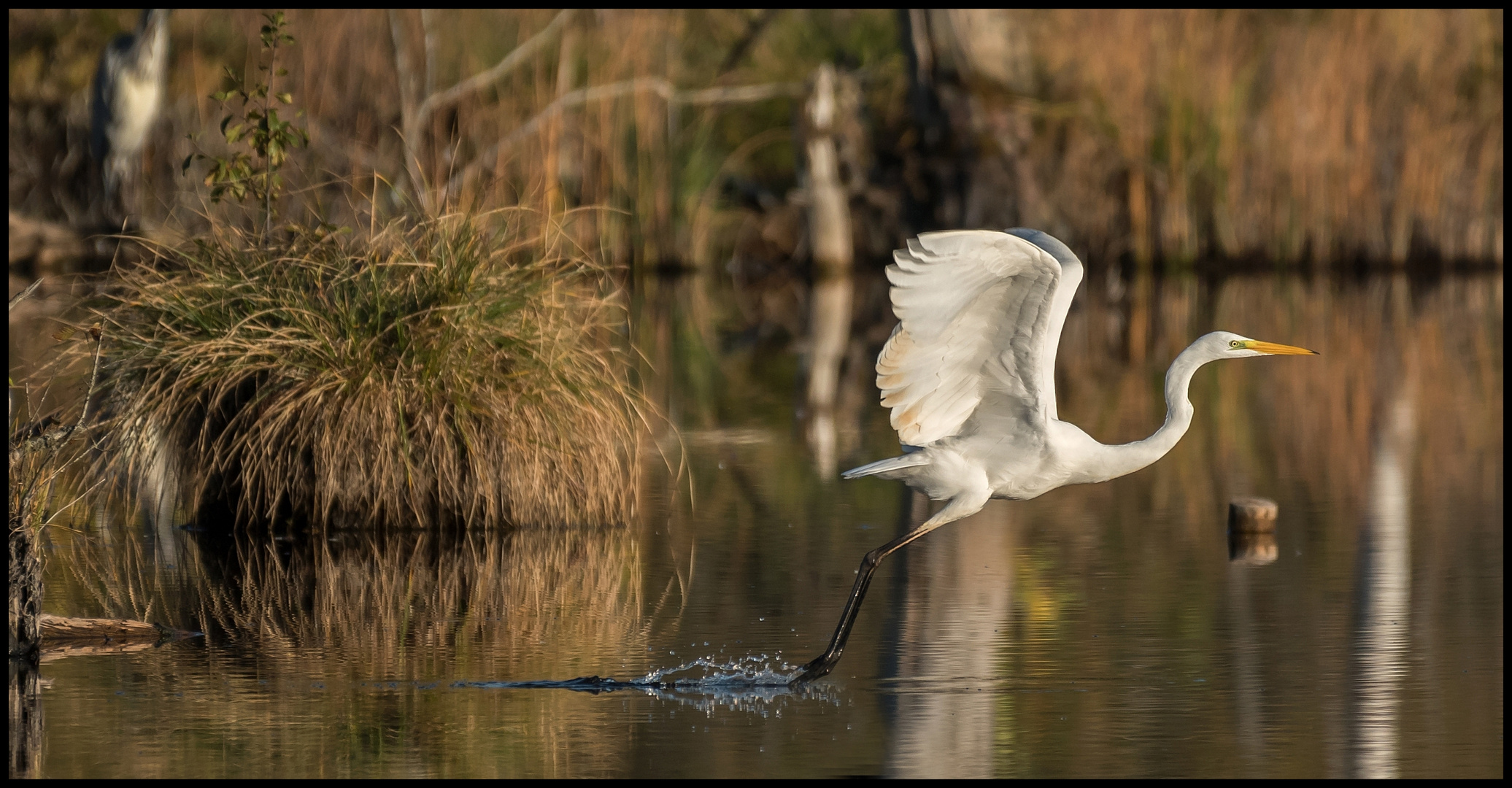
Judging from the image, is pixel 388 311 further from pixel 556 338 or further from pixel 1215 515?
pixel 1215 515

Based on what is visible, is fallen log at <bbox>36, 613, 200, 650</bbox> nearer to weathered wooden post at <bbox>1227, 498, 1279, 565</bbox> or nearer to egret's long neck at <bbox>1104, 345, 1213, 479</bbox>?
egret's long neck at <bbox>1104, 345, 1213, 479</bbox>

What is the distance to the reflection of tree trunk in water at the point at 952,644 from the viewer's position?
19.8ft

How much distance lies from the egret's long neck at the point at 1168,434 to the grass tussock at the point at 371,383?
2.89m

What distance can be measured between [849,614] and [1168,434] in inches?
51.3

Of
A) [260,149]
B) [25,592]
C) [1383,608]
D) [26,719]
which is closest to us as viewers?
[26,719]

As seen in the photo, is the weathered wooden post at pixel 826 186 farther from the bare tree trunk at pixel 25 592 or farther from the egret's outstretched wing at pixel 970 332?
the bare tree trunk at pixel 25 592

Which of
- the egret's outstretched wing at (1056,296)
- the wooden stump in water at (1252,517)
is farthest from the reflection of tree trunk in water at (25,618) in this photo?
the wooden stump in water at (1252,517)

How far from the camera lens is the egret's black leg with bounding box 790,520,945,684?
6.99m

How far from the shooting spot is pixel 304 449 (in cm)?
962

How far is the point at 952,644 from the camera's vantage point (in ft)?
24.6

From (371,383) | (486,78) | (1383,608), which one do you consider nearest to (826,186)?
(486,78)

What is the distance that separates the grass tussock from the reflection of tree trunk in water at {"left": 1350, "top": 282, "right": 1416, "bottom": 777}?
3.36m

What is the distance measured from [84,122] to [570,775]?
87.2 ft

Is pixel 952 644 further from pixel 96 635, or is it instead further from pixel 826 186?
pixel 826 186
